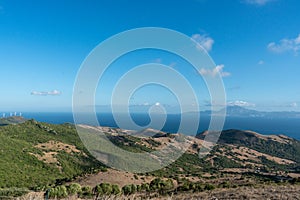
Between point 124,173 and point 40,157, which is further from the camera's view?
point 40,157

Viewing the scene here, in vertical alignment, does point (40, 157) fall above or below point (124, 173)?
above

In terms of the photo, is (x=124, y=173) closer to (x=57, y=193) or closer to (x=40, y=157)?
(x=40, y=157)

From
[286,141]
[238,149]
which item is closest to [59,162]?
[238,149]

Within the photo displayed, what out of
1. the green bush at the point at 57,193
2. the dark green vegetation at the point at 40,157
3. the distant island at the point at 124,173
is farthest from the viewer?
the dark green vegetation at the point at 40,157

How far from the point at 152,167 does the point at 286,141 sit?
105193 millimetres

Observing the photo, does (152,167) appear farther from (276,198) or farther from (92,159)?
(276,198)

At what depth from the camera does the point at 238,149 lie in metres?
119

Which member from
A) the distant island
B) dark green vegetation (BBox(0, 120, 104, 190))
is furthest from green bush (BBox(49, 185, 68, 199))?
dark green vegetation (BBox(0, 120, 104, 190))

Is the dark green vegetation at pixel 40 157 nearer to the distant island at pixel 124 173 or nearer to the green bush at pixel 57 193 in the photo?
the distant island at pixel 124 173

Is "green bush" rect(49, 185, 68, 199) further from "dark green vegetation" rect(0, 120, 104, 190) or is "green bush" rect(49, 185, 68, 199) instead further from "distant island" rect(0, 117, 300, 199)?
"dark green vegetation" rect(0, 120, 104, 190)

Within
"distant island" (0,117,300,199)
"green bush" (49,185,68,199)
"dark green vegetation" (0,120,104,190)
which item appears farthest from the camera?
"dark green vegetation" (0,120,104,190)

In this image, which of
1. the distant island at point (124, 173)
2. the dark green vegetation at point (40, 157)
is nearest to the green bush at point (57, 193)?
the distant island at point (124, 173)

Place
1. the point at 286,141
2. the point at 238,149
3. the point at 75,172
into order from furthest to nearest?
the point at 286,141
the point at 238,149
the point at 75,172

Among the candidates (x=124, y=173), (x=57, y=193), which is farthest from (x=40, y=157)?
(x=57, y=193)
